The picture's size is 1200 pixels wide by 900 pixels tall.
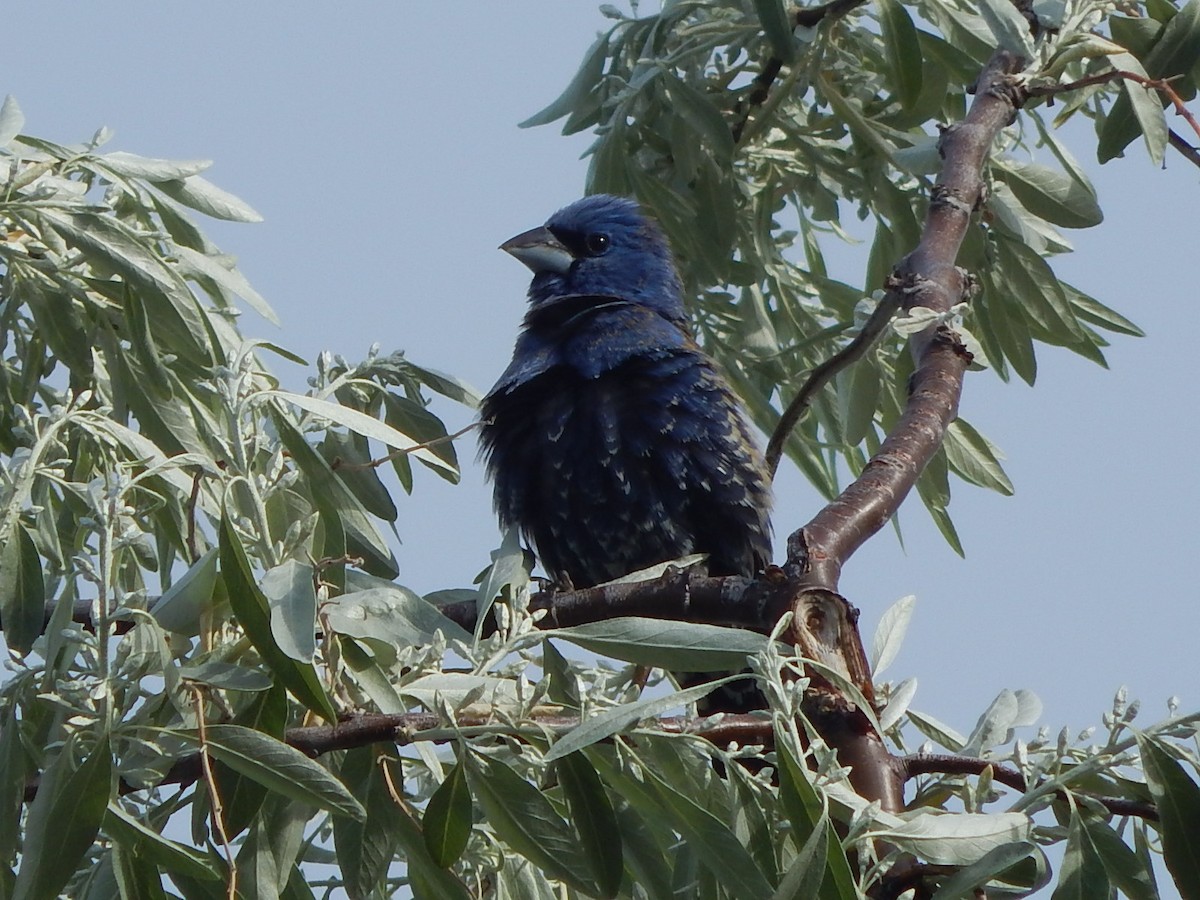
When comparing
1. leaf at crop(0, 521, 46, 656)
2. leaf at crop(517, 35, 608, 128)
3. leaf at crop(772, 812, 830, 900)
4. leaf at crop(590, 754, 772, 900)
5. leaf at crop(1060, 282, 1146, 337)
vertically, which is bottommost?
leaf at crop(772, 812, 830, 900)

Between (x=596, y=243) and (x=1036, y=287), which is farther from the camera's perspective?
(x=596, y=243)

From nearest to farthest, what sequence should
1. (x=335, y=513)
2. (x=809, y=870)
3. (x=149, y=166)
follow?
(x=809, y=870)
(x=335, y=513)
(x=149, y=166)

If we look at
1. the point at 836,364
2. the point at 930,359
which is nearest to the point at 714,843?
the point at 836,364

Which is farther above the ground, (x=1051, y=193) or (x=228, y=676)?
(x=1051, y=193)

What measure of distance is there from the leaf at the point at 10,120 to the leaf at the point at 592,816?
1447 millimetres

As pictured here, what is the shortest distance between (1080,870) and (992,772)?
14 cm

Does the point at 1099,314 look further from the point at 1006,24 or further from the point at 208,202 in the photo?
the point at 208,202

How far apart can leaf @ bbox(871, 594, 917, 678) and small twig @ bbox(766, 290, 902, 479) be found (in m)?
0.46

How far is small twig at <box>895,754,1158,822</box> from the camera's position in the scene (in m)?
1.84

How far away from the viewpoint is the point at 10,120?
8.63ft

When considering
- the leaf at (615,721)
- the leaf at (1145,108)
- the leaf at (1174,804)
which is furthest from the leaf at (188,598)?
the leaf at (1145,108)

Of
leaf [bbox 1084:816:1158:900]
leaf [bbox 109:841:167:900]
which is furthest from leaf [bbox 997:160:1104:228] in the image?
leaf [bbox 109:841:167:900]

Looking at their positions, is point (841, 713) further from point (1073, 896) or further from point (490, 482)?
Result: point (490, 482)

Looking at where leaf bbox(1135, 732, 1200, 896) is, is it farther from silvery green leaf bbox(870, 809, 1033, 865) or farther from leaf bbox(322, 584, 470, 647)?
leaf bbox(322, 584, 470, 647)
